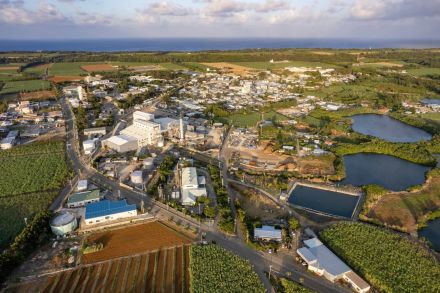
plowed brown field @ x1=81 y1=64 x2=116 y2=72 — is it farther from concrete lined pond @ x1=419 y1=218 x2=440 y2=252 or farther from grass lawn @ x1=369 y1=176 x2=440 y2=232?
concrete lined pond @ x1=419 y1=218 x2=440 y2=252

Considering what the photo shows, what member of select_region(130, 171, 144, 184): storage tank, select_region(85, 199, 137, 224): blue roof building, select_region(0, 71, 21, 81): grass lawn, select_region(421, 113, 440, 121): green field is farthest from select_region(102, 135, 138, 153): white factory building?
select_region(0, 71, 21, 81): grass lawn

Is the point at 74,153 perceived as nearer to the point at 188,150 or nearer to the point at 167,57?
the point at 188,150

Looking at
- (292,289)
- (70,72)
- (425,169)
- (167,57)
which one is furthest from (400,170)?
(167,57)

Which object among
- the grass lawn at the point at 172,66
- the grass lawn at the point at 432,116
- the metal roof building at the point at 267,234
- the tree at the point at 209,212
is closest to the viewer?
the metal roof building at the point at 267,234

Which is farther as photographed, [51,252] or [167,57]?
[167,57]

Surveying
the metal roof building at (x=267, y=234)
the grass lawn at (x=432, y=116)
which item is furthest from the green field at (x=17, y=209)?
the grass lawn at (x=432, y=116)

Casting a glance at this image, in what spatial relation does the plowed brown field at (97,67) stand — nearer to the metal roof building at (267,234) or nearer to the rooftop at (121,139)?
the rooftop at (121,139)
